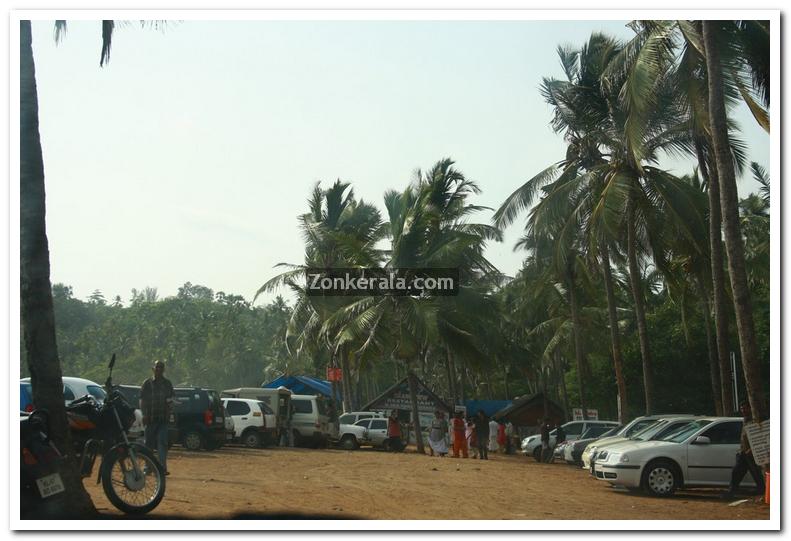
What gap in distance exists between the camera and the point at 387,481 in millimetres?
16578

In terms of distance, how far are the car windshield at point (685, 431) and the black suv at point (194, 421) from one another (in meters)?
12.2

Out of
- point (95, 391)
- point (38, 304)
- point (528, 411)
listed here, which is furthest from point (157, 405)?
point (528, 411)

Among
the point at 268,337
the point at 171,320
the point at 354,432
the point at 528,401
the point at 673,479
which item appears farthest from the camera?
the point at 268,337

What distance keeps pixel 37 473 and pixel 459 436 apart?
822 inches

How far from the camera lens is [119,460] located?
10.1 m

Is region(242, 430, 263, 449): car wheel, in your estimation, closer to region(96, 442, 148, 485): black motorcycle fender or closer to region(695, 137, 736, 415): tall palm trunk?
region(695, 137, 736, 415): tall palm trunk

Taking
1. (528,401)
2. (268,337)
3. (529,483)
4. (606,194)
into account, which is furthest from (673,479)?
(268,337)

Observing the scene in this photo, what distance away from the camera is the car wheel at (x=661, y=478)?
15.4 m

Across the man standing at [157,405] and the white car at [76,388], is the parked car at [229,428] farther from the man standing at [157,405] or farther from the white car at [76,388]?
the man standing at [157,405]

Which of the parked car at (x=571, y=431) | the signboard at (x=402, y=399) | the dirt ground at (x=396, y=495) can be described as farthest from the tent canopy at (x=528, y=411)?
the dirt ground at (x=396, y=495)

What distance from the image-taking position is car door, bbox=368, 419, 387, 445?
34094 mm

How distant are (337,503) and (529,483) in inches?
264

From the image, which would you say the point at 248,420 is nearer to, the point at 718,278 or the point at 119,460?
the point at 718,278

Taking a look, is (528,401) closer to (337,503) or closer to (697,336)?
(697,336)
